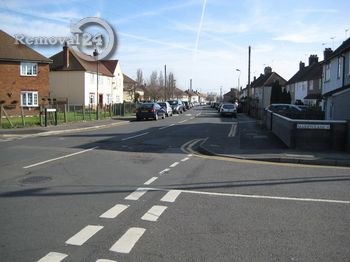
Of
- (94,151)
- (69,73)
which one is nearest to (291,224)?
(94,151)

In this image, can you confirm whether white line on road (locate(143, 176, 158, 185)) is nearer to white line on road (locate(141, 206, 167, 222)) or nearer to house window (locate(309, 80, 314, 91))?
white line on road (locate(141, 206, 167, 222))

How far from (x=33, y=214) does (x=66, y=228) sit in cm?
103

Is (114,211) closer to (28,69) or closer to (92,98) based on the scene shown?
(28,69)

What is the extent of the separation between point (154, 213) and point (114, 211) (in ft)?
2.14

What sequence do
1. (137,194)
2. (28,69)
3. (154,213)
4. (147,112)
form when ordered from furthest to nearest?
(28,69), (147,112), (137,194), (154,213)

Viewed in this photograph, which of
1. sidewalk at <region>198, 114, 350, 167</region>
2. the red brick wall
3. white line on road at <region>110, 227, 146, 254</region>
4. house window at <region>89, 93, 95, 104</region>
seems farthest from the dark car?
white line on road at <region>110, 227, 146, 254</region>

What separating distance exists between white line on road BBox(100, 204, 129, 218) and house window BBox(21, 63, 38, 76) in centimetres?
3995

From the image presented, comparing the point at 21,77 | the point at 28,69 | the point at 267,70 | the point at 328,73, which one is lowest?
the point at 21,77

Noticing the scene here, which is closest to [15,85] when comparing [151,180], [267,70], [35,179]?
[35,179]

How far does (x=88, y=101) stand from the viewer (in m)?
59.2

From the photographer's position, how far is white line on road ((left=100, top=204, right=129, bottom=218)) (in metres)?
6.88

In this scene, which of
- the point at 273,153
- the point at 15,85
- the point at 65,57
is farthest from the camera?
the point at 65,57

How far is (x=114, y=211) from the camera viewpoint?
7133 mm

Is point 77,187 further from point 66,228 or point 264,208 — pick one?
point 264,208
